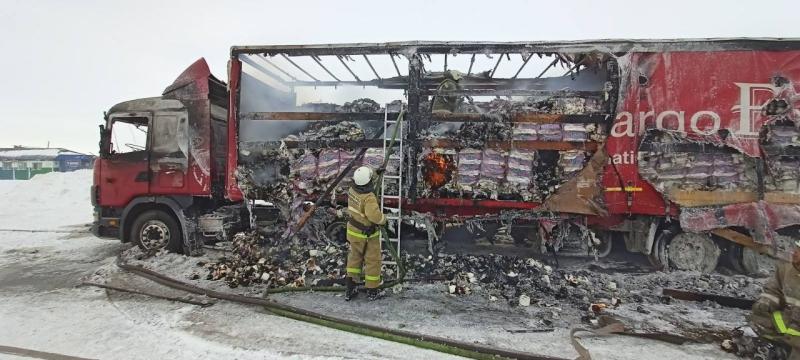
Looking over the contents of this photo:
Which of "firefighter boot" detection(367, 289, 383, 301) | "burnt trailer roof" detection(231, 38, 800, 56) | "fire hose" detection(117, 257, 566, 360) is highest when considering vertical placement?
"burnt trailer roof" detection(231, 38, 800, 56)

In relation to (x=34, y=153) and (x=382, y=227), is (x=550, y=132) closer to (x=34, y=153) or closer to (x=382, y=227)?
(x=382, y=227)

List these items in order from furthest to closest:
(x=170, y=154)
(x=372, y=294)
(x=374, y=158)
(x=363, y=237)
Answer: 1. (x=170, y=154)
2. (x=374, y=158)
3. (x=372, y=294)
4. (x=363, y=237)

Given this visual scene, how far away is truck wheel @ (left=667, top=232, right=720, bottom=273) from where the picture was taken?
5605mm

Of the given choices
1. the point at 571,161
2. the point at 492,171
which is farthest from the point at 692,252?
the point at 492,171

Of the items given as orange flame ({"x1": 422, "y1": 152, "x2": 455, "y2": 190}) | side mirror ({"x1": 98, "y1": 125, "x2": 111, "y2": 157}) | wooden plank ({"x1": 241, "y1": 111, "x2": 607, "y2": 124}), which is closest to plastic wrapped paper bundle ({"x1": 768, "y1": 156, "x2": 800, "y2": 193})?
wooden plank ({"x1": 241, "y1": 111, "x2": 607, "y2": 124})

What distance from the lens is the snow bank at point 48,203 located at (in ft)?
36.2

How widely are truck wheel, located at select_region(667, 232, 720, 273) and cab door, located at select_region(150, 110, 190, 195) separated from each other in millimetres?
7626

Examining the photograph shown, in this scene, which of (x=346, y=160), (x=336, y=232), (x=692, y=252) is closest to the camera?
(x=692, y=252)

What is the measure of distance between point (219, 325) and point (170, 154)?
3.89 metres

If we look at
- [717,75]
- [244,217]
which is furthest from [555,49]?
[244,217]

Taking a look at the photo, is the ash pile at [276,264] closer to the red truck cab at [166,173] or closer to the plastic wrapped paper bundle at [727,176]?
the red truck cab at [166,173]

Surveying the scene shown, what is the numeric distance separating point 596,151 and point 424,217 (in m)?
2.52

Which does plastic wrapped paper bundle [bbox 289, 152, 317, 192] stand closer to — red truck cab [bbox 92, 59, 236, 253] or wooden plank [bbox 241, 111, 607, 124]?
wooden plank [bbox 241, 111, 607, 124]

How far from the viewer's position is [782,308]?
3129 mm
